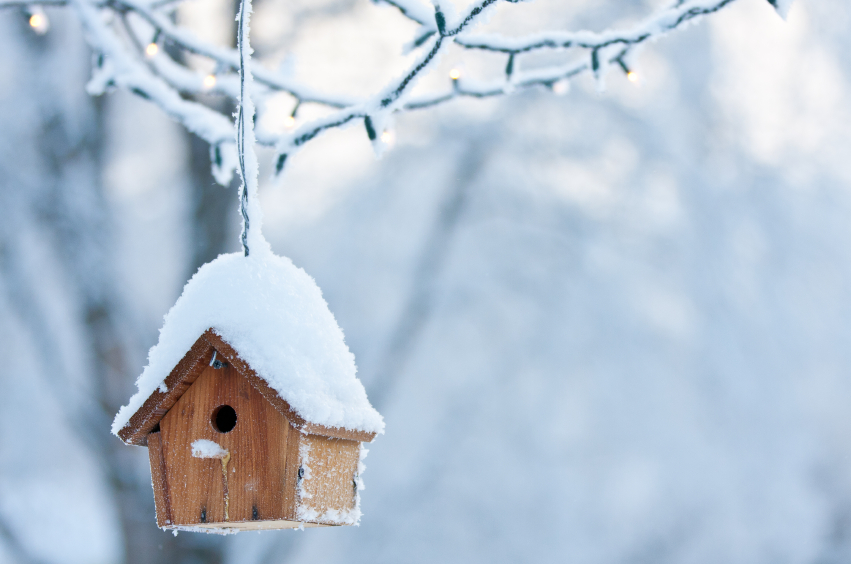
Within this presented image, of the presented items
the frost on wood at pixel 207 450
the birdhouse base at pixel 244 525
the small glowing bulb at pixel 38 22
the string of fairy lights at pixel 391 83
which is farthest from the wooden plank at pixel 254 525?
the small glowing bulb at pixel 38 22

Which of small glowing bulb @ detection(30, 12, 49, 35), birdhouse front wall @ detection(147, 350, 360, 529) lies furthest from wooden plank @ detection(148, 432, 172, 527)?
small glowing bulb @ detection(30, 12, 49, 35)

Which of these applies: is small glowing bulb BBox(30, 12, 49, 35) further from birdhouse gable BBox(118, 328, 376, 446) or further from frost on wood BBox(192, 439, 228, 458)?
frost on wood BBox(192, 439, 228, 458)

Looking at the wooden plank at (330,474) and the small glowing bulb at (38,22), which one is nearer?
the wooden plank at (330,474)

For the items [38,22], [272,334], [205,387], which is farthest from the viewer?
[38,22]

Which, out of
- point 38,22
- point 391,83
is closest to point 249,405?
point 391,83

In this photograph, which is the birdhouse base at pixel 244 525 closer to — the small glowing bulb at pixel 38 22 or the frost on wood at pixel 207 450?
the frost on wood at pixel 207 450

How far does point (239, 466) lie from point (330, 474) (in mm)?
202

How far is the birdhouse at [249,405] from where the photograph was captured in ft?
4.92

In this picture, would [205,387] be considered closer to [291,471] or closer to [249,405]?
[249,405]

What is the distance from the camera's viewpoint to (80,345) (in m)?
5.06

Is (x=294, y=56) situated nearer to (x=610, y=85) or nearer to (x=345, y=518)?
(x=345, y=518)

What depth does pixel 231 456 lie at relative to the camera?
5.20 ft

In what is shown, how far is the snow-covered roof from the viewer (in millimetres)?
1489

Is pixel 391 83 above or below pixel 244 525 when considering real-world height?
above
